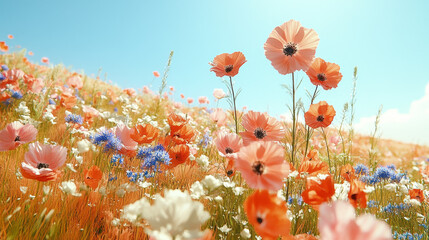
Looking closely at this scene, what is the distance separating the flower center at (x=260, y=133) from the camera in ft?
4.71

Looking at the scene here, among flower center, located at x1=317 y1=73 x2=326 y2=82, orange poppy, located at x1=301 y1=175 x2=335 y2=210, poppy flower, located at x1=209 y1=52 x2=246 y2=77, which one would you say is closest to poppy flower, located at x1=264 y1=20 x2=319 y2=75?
poppy flower, located at x1=209 y1=52 x2=246 y2=77

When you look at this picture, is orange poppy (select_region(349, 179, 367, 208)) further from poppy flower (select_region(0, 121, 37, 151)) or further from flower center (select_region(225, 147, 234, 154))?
poppy flower (select_region(0, 121, 37, 151))

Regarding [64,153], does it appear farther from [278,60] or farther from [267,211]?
[278,60]

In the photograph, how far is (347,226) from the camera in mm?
539

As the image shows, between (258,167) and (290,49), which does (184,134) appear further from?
(258,167)

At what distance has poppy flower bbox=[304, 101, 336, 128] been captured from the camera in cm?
164

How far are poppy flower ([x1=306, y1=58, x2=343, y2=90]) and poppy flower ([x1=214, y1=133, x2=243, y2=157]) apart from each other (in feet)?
2.14

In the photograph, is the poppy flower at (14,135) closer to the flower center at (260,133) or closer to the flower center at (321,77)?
the flower center at (260,133)

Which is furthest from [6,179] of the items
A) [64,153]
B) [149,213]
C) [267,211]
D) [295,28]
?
[295,28]

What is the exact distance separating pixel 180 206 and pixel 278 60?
1.10 meters

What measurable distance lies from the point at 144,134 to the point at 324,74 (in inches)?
47.9

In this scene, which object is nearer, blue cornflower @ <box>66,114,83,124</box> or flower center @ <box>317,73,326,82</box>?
flower center @ <box>317,73,326,82</box>

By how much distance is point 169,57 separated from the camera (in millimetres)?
3543

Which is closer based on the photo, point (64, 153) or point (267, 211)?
point (267, 211)
